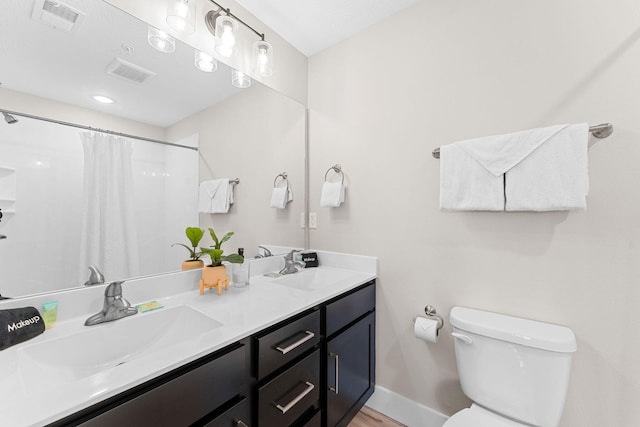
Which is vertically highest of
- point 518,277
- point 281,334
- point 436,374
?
point 518,277

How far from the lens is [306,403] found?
3.71 ft

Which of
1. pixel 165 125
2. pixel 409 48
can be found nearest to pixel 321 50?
pixel 409 48

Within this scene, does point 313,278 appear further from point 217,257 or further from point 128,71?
point 128,71

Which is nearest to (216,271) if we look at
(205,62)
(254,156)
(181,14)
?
(254,156)

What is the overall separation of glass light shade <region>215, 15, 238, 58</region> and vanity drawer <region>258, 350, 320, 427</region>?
1.62 m

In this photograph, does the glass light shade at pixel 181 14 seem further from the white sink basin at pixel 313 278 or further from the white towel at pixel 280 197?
the white sink basin at pixel 313 278

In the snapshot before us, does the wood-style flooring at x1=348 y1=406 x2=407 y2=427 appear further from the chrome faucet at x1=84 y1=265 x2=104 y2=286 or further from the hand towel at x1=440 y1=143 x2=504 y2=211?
the chrome faucet at x1=84 y1=265 x2=104 y2=286

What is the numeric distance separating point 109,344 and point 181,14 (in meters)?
1.42

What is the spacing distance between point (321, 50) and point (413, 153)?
111 centimetres

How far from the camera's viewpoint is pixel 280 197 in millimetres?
1877

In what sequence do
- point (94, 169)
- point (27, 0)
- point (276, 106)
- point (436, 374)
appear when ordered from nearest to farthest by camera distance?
point (27, 0) < point (94, 169) < point (436, 374) < point (276, 106)

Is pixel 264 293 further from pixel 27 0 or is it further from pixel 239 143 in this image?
pixel 27 0

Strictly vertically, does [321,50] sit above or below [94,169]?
above

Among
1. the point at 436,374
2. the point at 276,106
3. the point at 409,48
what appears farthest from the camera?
the point at 276,106
